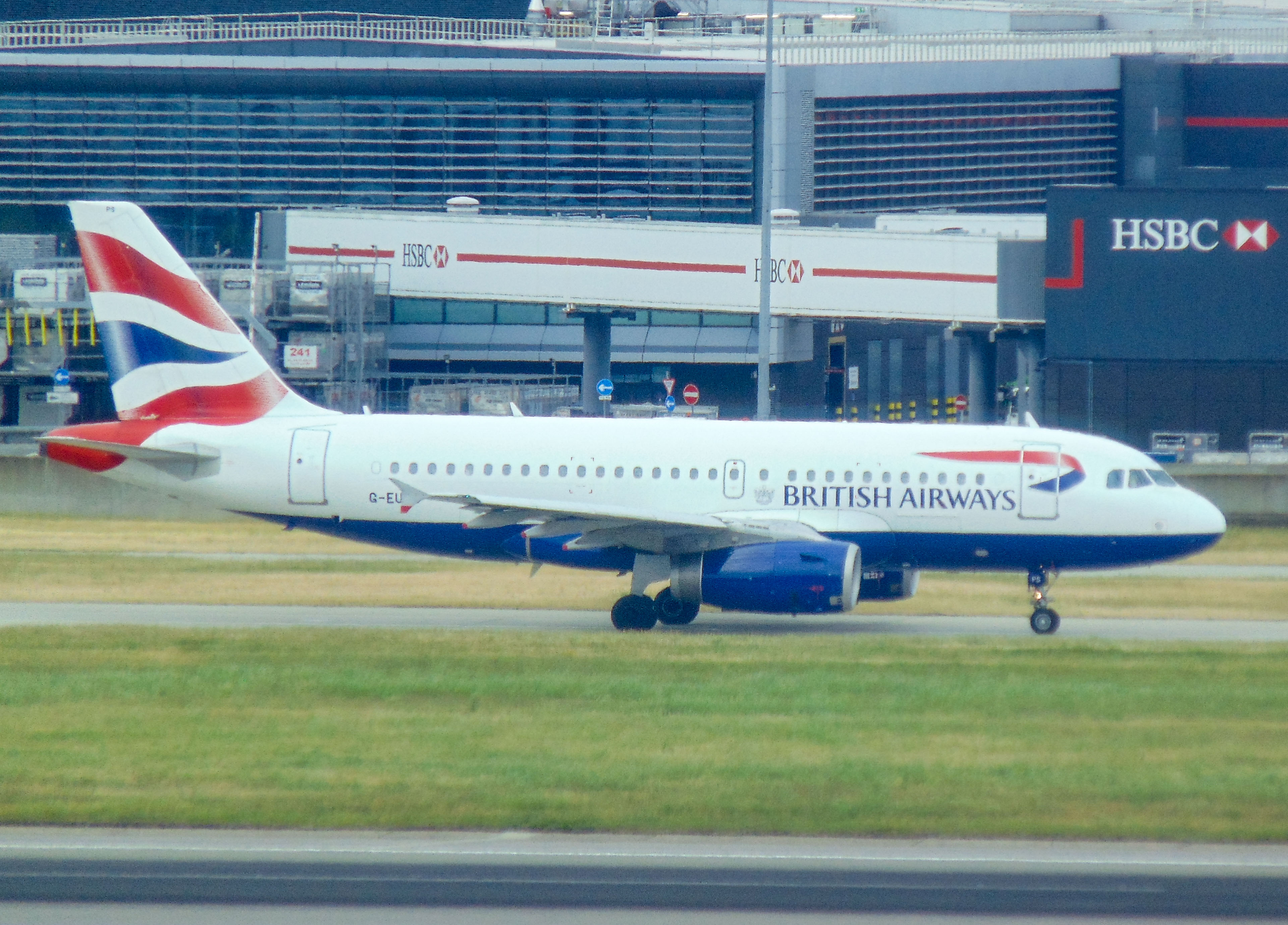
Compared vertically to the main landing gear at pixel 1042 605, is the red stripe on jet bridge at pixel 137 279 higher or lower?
higher

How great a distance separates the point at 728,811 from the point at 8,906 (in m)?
5.27

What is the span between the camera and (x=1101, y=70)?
8025 centimetres

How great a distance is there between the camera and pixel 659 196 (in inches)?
2857

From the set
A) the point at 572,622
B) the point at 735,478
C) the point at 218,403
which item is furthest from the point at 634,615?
the point at 218,403

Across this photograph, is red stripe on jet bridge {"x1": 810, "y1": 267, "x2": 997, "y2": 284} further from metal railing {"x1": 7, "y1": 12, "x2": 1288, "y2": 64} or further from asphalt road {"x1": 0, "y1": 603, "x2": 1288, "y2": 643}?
metal railing {"x1": 7, "y1": 12, "x2": 1288, "y2": 64}

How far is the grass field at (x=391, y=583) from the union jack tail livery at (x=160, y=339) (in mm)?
3132

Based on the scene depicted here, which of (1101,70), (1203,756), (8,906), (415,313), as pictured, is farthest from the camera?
(1101,70)

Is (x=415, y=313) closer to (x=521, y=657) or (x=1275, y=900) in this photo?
(x=521, y=657)

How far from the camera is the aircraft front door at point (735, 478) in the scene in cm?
2503

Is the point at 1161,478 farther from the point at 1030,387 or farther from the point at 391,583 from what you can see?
the point at 1030,387

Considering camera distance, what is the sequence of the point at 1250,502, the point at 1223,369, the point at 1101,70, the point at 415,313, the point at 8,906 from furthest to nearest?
1. the point at 1101,70
2. the point at 415,313
3. the point at 1223,369
4. the point at 1250,502
5. the point at 8,906

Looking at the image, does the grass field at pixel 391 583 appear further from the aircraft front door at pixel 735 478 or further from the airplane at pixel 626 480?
the aircraft front door at pixel 735 478

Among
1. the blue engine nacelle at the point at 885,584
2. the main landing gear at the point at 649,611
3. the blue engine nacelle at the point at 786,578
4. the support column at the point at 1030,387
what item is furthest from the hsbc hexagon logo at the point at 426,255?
the blue engine nacelle at the point at 786,578

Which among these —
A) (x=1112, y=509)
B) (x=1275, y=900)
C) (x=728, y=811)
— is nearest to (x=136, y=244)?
(x=1112, y=509)
